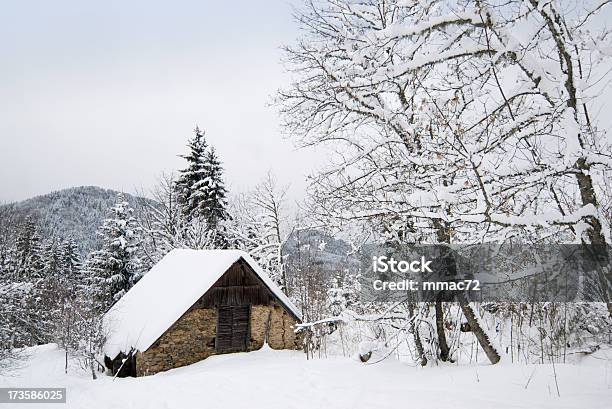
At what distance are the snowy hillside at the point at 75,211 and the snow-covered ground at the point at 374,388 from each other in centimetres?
4673

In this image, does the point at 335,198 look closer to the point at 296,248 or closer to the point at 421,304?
the point at 421,304

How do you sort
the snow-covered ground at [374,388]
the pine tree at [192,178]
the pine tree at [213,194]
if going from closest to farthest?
the snow-covered ground at [374,388] < the pine tree at [213,194] < the pine tree at [192,178]

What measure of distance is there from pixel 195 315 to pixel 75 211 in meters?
65.4

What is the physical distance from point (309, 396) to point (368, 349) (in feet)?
5.95

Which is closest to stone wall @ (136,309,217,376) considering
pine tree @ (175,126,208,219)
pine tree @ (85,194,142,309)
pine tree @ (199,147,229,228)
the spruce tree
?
the spruce tree

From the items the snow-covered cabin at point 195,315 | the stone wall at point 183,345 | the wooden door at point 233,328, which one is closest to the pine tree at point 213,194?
the snow-covered cabin at point 195,315

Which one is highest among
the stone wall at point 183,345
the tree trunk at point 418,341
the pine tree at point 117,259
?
the pine tree at point 117,259

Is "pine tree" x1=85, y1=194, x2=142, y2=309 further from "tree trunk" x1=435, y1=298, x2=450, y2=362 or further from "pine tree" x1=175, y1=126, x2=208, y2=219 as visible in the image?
"tree trunk" x1=435, y1=298, x2=450, y2=362

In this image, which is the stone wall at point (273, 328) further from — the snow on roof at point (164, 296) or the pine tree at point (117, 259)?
the pine tree at point (117, 259)

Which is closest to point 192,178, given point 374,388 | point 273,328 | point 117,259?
point 117,259

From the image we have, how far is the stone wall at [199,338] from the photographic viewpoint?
49.4 ft

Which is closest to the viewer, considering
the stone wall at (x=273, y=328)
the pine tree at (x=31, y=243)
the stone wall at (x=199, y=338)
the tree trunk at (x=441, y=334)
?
the tree trunk at (x=441, y=334)

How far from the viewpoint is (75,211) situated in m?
72.1

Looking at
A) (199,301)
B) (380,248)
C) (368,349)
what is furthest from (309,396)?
(199,301)
